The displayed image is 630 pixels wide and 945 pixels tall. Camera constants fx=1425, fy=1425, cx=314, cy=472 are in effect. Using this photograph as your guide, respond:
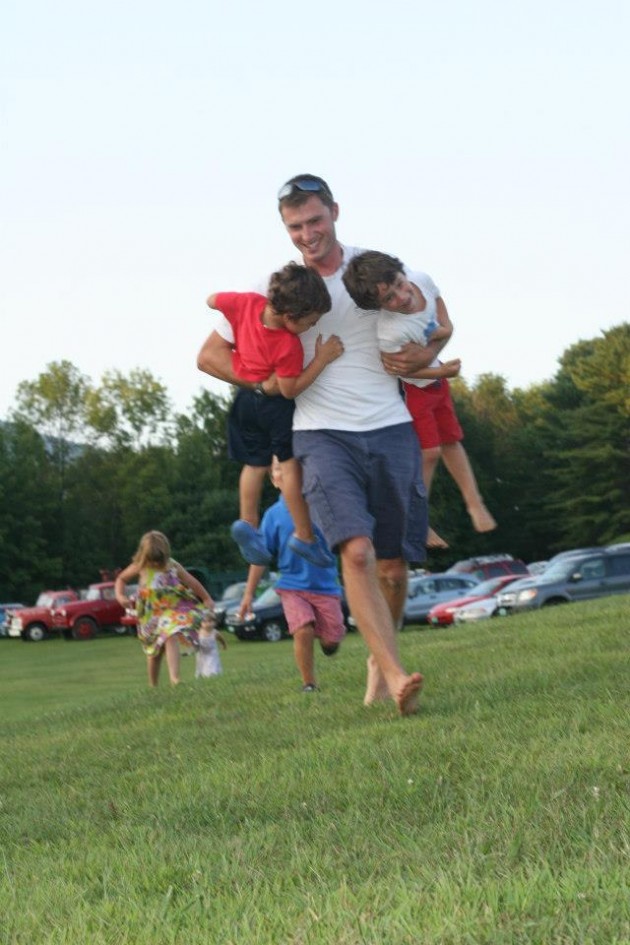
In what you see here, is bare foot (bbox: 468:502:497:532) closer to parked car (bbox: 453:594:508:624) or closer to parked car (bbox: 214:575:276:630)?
parked car (bbox: 453:594:508:624)

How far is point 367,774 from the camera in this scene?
16.1 ft

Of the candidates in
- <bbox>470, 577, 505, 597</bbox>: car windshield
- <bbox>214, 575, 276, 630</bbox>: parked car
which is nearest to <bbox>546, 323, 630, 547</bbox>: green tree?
<bbox>214, 575, 276, 630</bbox>: parked car

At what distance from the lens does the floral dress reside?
13.8 metres

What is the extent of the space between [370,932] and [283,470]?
4.08 m

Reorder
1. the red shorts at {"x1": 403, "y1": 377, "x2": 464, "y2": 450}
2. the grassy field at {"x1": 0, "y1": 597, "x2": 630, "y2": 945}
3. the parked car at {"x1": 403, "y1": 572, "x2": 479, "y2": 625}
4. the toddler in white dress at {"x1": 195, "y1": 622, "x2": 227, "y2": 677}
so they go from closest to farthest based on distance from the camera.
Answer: the grassy field at {"x1": 0, "y1": 597, "x2": 630, "y2": 945}
the red shorts at {"x1": 403, "y1": 377, "x2": 464, "y2": 450}
the toddler in white dress at {"x1": 195, "y1": 622, "x2": 227, "y2": 677}
the parked car at {"x1": 403, "y1": 572, "x2": 479, "y2": 625}

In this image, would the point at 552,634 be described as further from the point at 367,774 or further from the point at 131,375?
the point at 131,375

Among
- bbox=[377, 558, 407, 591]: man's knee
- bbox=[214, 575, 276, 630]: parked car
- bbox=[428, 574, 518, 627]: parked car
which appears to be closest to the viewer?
bbox=[377, 558, 407, 591]: man's knee

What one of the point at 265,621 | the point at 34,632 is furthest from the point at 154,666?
the point at 34,632

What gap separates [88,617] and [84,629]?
0.42 m

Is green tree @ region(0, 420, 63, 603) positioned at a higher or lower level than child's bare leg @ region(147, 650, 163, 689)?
higher

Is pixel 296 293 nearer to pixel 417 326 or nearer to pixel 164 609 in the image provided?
pixel 417 326

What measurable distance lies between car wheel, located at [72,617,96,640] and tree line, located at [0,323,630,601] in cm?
2594

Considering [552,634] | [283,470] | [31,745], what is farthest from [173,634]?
[283,470]

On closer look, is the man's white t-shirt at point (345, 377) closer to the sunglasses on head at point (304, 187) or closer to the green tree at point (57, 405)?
the sunglasses on head at point (304, 187)
